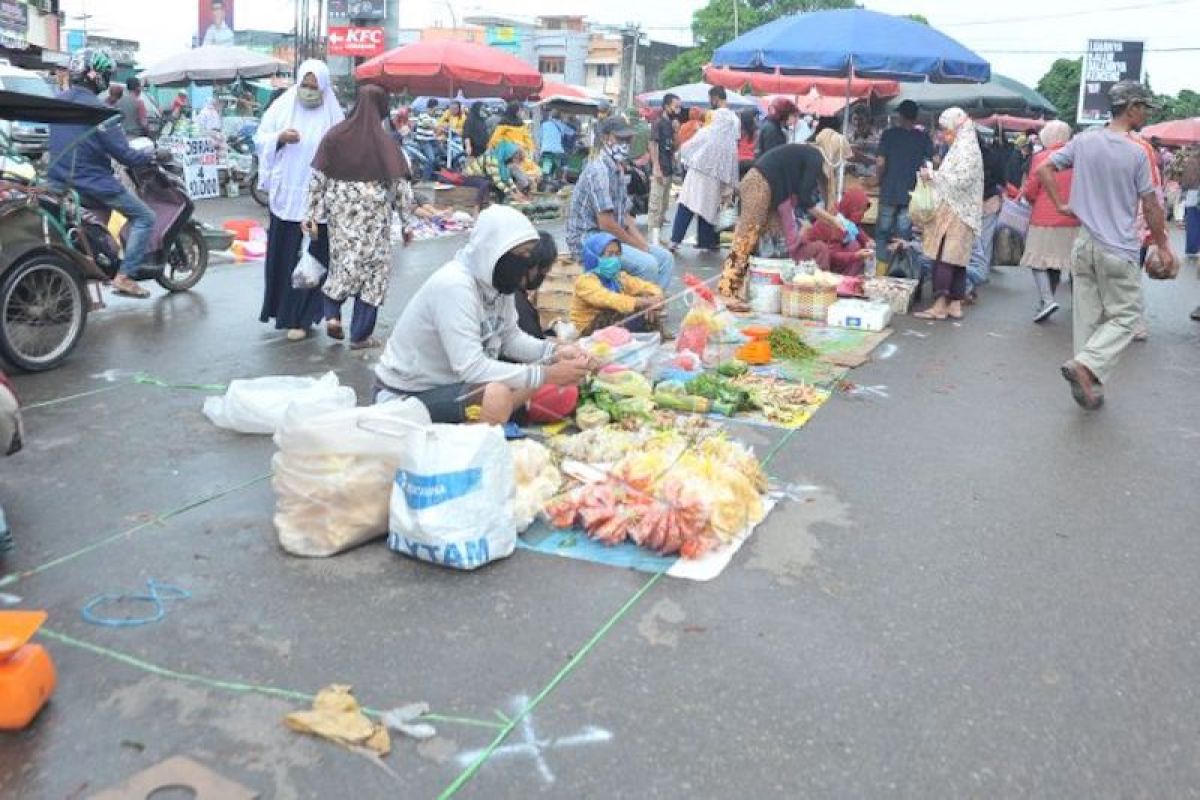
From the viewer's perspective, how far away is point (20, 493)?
4621mm

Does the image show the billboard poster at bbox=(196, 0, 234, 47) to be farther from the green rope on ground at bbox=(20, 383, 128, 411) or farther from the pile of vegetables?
the pile of vegetables

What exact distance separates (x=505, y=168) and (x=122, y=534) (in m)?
16.0

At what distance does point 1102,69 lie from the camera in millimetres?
25219

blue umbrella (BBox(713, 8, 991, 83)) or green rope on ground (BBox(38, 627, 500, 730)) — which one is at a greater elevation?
blue umbrella (BBox(713, 8, 991, 83))

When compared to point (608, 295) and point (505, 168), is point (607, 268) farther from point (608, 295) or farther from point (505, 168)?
point (505, 168)

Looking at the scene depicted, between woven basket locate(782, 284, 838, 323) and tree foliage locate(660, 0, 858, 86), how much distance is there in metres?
52.8

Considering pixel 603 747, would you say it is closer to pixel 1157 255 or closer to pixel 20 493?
pixel 20 493

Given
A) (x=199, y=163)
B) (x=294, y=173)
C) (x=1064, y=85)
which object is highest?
(x=1064, y=85)

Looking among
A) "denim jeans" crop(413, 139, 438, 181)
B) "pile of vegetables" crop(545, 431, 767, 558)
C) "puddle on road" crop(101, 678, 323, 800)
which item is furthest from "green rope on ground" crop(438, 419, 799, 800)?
"denim jeans" crop(413, 139, 438, 181)

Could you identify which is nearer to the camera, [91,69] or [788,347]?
[788,347]

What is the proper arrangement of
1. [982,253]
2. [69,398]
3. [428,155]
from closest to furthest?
1. [69,398]
2. [982,253]
3. [428,155]

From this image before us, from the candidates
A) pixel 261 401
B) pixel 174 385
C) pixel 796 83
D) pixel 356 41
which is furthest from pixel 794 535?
pixel 356 41

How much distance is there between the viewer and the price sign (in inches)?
677

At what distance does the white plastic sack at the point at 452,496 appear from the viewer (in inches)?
149
